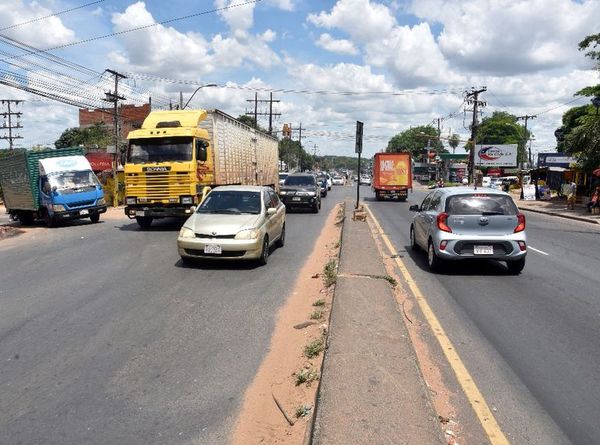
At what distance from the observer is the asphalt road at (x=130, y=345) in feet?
12.7

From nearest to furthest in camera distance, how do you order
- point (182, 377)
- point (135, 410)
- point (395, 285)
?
point (135, 410)
point (182, 377)
point (395, 285)

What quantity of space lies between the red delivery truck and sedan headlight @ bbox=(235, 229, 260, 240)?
2427cm

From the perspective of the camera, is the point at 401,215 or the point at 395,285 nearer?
the point at 395,285

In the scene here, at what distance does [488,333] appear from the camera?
6016 millimetres

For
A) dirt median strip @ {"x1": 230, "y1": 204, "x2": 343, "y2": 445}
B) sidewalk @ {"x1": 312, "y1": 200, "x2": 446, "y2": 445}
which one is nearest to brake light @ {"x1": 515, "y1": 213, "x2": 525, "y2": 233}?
sidewalk @ {"x1": 312, "y1": 200, "x2": 446, "y2": 445}

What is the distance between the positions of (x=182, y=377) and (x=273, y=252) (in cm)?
706

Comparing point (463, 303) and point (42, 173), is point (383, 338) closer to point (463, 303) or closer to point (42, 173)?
point (463, 303)

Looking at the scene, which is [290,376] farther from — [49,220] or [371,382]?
[49,220]

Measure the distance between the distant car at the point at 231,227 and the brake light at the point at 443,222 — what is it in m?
3.27

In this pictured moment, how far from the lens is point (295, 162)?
378ft

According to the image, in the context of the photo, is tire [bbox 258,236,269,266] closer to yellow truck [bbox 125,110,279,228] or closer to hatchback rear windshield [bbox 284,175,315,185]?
yellow truck [bbox 125,110,279,228]

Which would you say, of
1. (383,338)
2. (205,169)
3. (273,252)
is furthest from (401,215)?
(383,338)

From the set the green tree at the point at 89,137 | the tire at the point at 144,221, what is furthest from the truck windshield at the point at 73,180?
the green tree at the point at 89,137

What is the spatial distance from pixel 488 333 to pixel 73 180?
1661 cm
